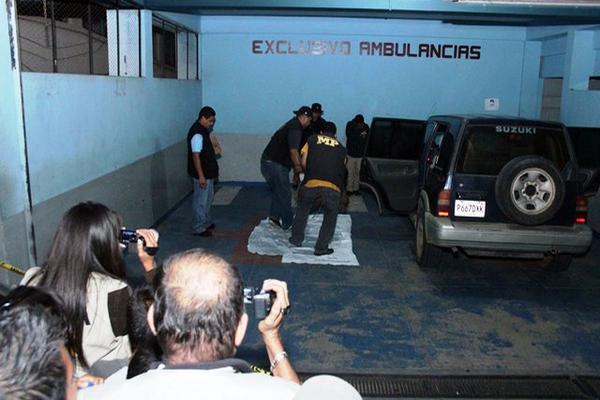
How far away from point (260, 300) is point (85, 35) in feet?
31.2

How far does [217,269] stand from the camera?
5.70 ft

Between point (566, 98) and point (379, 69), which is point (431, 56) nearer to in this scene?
point (379, 69)

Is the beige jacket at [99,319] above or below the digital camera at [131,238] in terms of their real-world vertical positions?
below

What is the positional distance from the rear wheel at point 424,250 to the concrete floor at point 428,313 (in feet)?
0.40

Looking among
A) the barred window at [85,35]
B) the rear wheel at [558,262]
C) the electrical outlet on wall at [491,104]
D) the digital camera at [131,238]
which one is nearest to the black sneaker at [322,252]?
the rear wheel at [558,262]

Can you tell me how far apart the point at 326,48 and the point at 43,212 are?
8.76m

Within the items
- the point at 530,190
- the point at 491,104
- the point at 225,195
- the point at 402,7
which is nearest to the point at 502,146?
the point at 530,190

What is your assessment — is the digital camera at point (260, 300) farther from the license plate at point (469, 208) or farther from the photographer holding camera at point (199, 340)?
the license plate at point (469, 208)

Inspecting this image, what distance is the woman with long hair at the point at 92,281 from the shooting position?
251 centimetres

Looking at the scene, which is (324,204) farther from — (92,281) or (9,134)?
(92,281)

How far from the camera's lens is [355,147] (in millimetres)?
11812

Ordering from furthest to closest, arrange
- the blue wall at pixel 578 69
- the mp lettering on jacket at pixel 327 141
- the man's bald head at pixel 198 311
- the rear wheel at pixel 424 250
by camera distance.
Result: 1. the blue wall at pixel 578 69
2. the mp lettering on jacket at pixel 327 141
3. the rear wheel at pixel 424 250
4. the man's bald head at pixel 198 311

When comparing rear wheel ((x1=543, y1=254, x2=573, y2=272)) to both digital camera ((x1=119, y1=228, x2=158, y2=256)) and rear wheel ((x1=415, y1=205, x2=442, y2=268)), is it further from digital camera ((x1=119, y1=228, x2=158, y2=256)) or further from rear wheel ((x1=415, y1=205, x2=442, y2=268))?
digital camera ((x1=119, y1=228, x2=158, y2=256))

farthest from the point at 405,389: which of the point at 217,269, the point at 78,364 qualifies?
the point at 217,269
